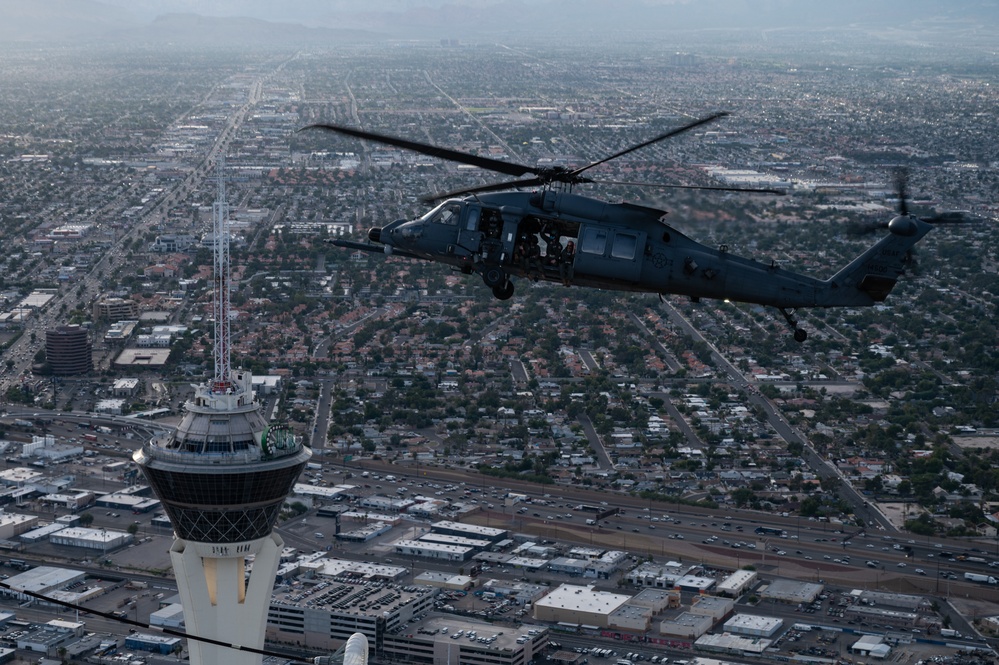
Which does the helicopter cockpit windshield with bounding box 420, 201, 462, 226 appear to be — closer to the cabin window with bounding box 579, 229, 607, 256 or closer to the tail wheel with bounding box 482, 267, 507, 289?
the tail wheel with bounding box 482, 267, 507, 289

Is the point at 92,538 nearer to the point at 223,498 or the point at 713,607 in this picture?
the point at 713,607

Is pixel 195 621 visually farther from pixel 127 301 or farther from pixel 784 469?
Result: pixel 127 301

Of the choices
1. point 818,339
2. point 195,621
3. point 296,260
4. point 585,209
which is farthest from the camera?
point 296,260

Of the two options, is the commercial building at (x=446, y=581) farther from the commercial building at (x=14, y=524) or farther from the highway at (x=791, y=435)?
the highway at (x=791, y=435)

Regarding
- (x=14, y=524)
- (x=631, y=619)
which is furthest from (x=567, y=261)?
(x=14, y=524)

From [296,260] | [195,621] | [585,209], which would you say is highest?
[585,209]

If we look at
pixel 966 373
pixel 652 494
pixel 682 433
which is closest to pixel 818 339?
pixel 966 373

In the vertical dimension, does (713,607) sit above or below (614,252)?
below
